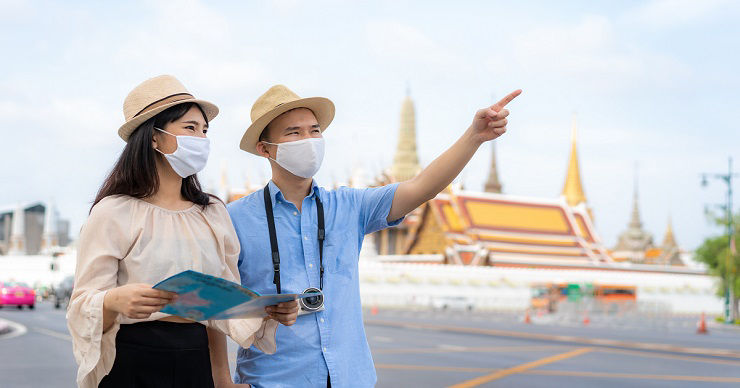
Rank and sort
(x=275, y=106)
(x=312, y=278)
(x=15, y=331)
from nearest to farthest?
(x=312, y=278), (x=275, y=106), (x=15, y=331)

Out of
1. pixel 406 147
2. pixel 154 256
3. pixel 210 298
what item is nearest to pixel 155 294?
pixel 210 298

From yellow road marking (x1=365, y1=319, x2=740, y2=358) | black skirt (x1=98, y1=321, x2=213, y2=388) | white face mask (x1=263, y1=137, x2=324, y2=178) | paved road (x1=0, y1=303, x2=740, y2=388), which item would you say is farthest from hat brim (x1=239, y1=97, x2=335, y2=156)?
yellow road marking (x1=365, y1=319, x2=740, y2=358)

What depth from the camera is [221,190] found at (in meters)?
72.4

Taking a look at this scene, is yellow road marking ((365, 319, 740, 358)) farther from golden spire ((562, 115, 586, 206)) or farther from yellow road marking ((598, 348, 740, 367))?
golden spire ((562, 115, 586, 206))

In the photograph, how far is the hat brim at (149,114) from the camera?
10.1 ft

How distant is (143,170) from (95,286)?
1.40 feet

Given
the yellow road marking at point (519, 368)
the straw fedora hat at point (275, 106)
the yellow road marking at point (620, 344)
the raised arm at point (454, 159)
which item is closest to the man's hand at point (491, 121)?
the raised arm at point (454, 159)

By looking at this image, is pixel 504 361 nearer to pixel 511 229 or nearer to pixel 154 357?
pixel 154 357

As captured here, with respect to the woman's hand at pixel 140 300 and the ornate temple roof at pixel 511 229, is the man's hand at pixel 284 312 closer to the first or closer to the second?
the woman's hand at pixel 140 300

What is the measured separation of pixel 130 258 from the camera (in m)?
2.87

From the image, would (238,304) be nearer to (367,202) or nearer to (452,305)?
(367,202)

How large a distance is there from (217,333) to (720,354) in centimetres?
1473

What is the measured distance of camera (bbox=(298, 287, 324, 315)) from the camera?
3.17 m

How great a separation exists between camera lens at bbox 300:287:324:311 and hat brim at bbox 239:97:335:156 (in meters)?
0.66
